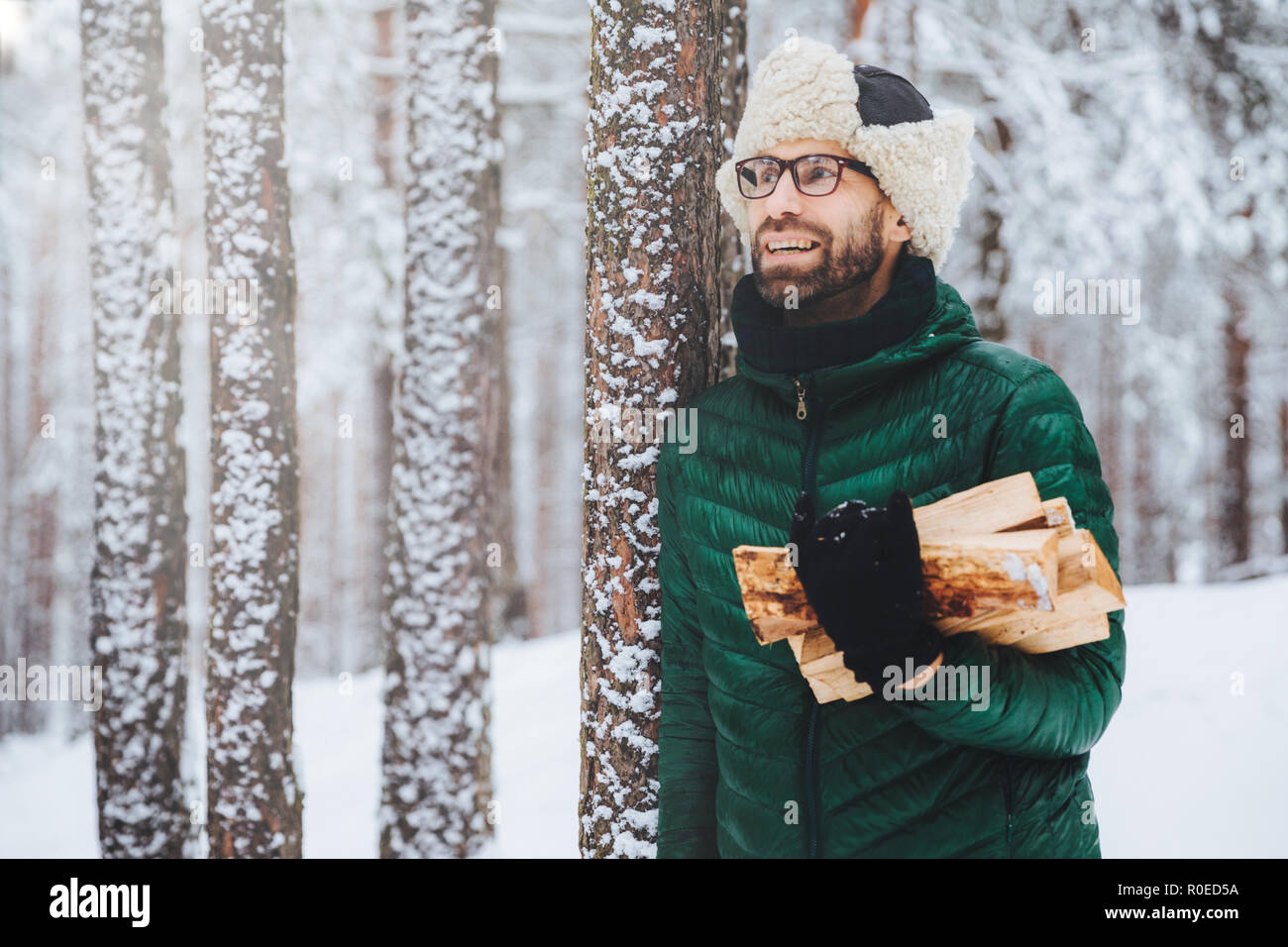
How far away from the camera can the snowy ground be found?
17.4 feet

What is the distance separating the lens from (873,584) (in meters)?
1.73

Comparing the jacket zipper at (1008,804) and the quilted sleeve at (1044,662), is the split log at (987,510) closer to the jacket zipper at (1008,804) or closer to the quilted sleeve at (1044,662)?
the quilted sleeve at (1044,662)

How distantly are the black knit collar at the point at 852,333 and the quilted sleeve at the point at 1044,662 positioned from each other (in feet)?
0.99

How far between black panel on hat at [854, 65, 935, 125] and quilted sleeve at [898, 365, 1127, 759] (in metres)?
0.77

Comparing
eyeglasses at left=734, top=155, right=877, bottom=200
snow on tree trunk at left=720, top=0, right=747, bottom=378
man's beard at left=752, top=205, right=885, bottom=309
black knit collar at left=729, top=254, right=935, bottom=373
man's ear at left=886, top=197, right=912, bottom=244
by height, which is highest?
snow on tree trunk at left=720, top=0, right=747, bottom=378

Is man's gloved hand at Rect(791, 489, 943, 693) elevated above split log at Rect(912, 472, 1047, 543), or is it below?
below

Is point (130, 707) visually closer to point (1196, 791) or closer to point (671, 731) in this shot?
point (671, 731)

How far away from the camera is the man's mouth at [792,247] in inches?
86.7

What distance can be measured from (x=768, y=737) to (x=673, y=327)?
Answer: 127 cm

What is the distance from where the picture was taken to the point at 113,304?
5.21 metres

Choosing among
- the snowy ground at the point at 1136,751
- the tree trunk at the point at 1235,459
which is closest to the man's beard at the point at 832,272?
the snowy ground at the point at 1136,751

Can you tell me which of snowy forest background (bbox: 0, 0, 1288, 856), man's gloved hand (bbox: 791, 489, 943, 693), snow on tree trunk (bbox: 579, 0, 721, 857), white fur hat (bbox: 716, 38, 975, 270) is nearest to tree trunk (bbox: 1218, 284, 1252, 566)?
snowy forest background (bbox: 0, 0, 1288, 856)

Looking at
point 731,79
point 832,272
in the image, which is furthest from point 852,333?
point 731,79

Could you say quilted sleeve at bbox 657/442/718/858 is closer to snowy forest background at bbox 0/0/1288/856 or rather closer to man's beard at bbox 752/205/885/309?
snowy forest background at bbox 0/0/1288/856
